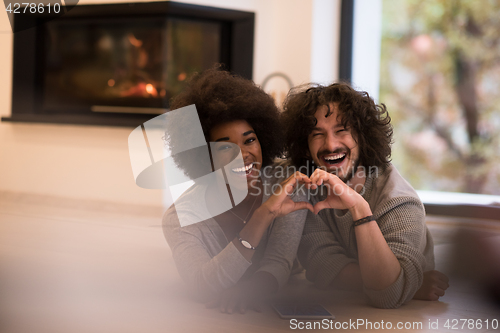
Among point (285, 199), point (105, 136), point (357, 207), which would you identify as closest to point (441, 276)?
point (357, 207)

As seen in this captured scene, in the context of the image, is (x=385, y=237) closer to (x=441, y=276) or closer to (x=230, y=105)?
(x=441, y=276)

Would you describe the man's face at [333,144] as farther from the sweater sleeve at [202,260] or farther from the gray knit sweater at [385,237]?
the sweater sleeve at [202,260]

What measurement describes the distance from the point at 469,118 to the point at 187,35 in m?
2.19

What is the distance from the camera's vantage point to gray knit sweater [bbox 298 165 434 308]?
1.03 meters

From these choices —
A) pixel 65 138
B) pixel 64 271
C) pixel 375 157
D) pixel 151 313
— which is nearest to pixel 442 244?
pixel 375 157

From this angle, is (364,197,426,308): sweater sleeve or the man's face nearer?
(364,197,426,308): sweater sleeve

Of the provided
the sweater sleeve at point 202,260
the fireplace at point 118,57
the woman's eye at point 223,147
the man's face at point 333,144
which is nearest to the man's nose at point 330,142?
the man's face at point 333,144

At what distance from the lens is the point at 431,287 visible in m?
1.13

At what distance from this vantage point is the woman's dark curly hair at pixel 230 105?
45.0 inches

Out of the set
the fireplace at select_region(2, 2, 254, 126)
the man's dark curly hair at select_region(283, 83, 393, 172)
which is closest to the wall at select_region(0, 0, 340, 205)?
the fireplace at select_region(2, 2, 254, 126)

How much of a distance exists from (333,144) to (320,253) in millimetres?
258

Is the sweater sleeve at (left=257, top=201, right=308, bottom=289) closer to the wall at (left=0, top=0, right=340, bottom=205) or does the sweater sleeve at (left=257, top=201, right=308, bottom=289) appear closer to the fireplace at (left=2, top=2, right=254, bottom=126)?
the wall at (left=0, top=0, right=340, bottom=205)

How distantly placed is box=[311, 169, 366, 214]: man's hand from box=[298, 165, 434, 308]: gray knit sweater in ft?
0.33

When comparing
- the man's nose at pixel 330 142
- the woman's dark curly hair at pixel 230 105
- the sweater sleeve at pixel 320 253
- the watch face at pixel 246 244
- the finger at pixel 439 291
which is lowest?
the finger at pixel 439 291
